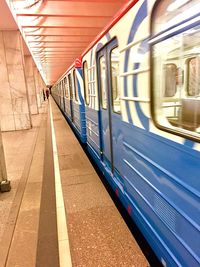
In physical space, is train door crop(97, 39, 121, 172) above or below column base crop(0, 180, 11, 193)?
above

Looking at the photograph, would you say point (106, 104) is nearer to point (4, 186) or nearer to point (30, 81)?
point (4, 186)

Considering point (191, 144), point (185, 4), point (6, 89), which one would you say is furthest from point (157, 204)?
point (6, 89)

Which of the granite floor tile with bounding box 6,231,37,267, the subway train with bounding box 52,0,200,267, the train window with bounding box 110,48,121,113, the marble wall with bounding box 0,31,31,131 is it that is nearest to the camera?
the subway train with bounding box 52,0,200,267

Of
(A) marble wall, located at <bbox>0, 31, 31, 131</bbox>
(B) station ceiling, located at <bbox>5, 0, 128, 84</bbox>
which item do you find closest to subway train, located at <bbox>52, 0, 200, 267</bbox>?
(B) station ceiling, located at <bbox>5, 0, 128, 84</bbox>

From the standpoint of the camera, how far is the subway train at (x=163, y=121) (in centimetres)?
157

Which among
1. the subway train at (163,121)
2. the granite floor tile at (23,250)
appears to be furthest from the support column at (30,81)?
the subway train at (163,121)

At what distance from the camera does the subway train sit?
5.14ft

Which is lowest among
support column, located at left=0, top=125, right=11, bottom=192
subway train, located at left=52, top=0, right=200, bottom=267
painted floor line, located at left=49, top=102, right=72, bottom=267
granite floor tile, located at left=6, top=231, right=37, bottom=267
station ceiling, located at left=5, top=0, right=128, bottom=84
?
granite floor tile, located at left=6, top=231, right=37, bottom=267

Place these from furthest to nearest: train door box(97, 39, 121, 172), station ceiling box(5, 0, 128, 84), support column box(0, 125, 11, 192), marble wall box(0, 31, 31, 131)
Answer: marble wall box(0, 31, 31, 131) → station ceiling box(5, 0, 128, 84) → support column box(0, 125, 11, 192) → train door box(97, 39, 121, 172)

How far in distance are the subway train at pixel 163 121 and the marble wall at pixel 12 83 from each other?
7.83 metres

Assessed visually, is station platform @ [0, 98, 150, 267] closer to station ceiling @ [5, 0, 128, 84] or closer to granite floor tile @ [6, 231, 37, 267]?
granite floor tile @ [6, 231, 37, 267]

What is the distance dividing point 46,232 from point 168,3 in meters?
2.77

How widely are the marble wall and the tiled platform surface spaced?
248 inches

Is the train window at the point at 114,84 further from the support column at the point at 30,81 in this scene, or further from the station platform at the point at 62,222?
the support column at the point at 30,81
